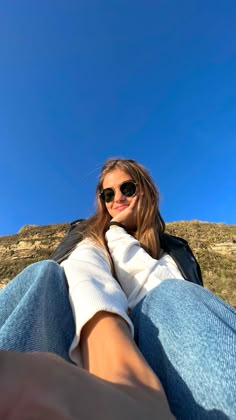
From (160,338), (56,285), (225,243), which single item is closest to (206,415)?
(160,338)

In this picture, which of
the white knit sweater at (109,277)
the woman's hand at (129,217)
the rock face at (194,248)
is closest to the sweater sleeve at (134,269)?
the white knit sweater at (109,277)

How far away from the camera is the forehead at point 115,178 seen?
2584mm

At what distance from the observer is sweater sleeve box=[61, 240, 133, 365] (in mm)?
988

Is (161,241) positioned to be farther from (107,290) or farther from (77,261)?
(107,290)

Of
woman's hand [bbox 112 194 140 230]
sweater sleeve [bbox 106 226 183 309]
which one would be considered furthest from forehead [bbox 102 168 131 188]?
sweater sleeve [bbox 106 226 183 309]

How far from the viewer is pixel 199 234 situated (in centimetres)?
1152

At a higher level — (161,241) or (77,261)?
(161,241)

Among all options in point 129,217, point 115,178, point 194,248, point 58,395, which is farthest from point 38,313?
point 194,248

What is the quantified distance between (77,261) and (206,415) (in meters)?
0.78

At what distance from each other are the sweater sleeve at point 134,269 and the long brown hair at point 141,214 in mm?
112

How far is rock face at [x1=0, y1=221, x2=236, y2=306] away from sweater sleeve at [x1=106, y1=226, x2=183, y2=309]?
627 cm

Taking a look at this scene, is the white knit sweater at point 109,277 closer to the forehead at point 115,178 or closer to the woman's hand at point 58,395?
the woman's hand at point 58,395

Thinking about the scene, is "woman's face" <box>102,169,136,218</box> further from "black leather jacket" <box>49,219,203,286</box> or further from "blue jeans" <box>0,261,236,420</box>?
"blue jeans" <box>0,261,236,420</box>

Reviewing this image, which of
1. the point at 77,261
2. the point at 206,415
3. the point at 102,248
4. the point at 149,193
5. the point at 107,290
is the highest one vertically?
the point at 149,193
